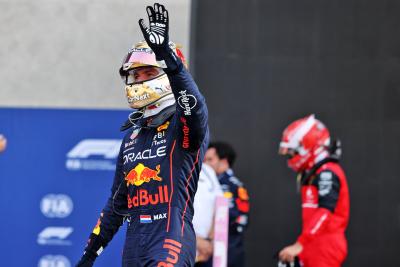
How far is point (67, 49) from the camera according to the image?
7379 mm

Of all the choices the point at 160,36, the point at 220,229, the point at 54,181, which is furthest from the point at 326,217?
the point at 160,36

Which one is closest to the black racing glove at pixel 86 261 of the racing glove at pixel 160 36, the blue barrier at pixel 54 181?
the racing glove at pixel 160 36

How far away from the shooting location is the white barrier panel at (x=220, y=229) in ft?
20.4

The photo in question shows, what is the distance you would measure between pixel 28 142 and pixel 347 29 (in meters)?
3.31

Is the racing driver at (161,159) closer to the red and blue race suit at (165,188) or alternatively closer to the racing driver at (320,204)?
the red and blue race suit at (165,188)

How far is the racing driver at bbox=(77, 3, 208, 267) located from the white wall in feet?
9.76

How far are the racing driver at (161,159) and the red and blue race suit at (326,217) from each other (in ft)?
9.10

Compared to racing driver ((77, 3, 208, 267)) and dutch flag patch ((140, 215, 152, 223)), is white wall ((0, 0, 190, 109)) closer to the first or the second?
racing driver ((77, 3, 208, 267))

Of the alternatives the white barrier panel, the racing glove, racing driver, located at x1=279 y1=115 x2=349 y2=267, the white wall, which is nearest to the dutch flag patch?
the racing glove

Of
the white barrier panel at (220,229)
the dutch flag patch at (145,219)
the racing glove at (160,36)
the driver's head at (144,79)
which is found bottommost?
the white barrier panel at (220,229)

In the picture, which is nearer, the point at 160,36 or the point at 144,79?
the point at 160,36

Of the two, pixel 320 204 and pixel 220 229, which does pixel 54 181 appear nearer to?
pixel 220 229

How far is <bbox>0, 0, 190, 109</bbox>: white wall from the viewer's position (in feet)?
24.0

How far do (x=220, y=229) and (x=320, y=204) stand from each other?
0.98 m
